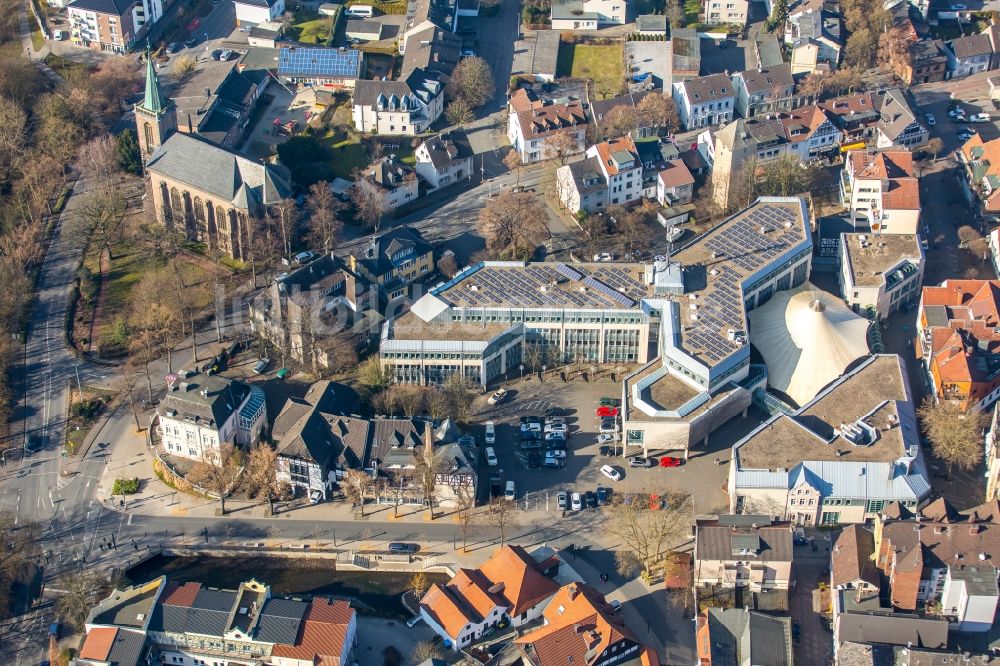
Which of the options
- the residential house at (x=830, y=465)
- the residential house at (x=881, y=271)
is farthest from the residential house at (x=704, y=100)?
the residential house at (x=830, y=465)

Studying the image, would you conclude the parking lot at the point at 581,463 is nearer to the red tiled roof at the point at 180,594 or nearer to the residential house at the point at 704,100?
the red tiled roof at the point at 180,594

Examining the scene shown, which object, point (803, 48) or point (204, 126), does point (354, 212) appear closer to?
point (204, 126)

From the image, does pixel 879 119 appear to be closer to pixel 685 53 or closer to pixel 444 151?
pixel 685 53

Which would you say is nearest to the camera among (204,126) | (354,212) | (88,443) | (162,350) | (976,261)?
(88,443)

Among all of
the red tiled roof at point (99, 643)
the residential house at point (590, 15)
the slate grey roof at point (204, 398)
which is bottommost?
the red tiled roof at point (99, 643)

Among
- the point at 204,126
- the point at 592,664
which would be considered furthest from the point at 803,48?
the point at 592,664

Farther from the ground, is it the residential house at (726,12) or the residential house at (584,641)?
the residential house at (726,12)

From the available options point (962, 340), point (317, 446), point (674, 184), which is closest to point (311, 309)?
point (317, 446)
